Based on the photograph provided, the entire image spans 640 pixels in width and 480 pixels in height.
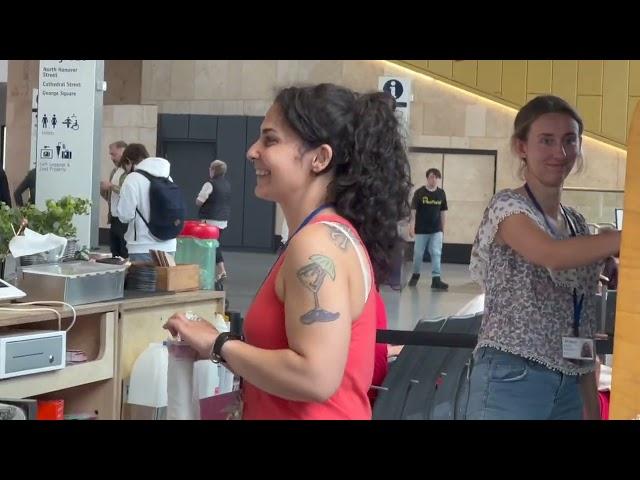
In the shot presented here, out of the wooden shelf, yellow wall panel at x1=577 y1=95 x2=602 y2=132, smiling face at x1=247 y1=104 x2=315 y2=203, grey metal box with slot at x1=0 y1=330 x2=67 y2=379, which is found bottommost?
the wooden shelf

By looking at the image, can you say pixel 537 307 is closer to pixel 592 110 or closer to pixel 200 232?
pixel 200 232

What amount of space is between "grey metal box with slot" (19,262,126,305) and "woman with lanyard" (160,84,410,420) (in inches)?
77.3

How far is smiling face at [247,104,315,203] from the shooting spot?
1920 millimetres

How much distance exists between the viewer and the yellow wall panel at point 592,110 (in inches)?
675

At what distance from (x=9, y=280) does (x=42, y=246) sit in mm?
213

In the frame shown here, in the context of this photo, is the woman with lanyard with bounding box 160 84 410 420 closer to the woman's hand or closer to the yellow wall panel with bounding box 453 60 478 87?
the woman's hand

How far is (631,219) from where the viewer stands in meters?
1.66

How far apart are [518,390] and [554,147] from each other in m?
0.69

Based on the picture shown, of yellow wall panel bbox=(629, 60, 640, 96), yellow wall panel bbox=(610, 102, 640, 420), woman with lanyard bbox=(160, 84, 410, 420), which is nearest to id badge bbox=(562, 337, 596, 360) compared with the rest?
woman with lanyard bbox=(160, 84, 410, 420)

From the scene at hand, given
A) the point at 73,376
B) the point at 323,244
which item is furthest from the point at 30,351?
the point at 323,244

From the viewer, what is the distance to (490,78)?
58.2 feet

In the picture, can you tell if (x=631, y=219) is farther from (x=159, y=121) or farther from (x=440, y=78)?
(x=159, y=121)
